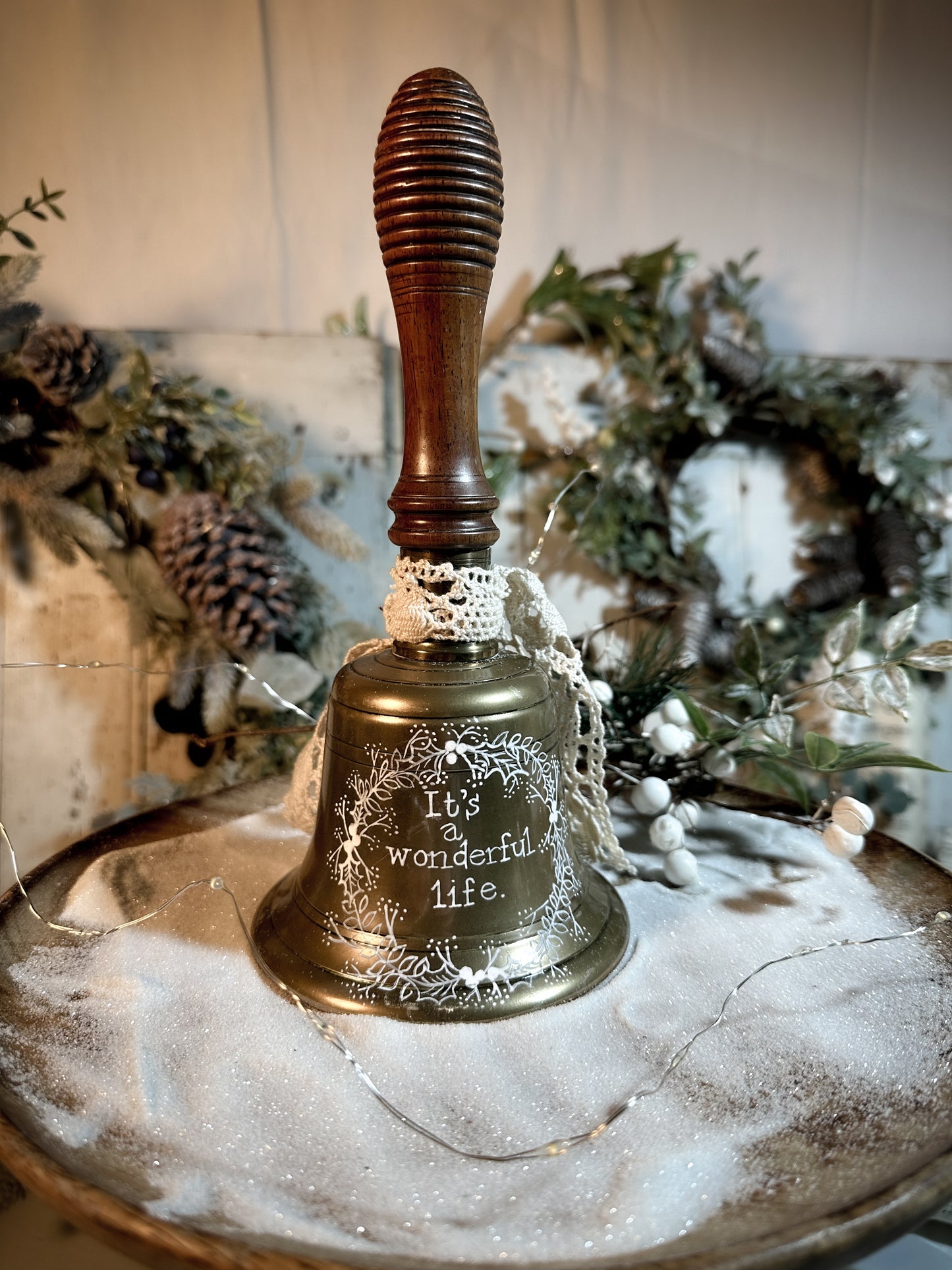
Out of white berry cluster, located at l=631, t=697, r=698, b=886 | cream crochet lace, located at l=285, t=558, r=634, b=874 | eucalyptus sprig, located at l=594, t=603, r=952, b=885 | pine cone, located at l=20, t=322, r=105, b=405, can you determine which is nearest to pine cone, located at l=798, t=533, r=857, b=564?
eucalyptus sprig, located at l=594, t=603, r=952, b=885

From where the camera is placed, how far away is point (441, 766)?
426 millimetres

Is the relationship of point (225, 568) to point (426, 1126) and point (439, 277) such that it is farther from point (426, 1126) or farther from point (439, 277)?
point (426, 1126)

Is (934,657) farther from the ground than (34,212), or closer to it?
closer to it

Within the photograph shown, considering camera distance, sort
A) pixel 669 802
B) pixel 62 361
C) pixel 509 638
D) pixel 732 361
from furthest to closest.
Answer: pixel 732 361 < pixel 62 361 < pixel 669 802 < pixel 509 638

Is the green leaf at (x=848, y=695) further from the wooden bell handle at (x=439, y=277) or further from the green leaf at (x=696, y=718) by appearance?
the wooden bell handle at (x=439, y=277)

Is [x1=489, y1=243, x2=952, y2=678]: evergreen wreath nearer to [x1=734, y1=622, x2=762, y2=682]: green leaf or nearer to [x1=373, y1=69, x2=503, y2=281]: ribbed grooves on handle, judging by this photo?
[x1=734, y1=622, x2=762, y2=682]: green leaf

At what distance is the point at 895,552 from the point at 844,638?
370 mm

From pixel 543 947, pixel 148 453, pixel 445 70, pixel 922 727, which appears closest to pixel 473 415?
pixel 445 70

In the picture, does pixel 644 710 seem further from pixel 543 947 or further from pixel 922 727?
pixel 922 727

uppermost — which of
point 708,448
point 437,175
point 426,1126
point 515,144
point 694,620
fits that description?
point 515,144

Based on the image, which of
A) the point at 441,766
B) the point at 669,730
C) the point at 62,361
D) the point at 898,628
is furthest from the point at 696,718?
the point at 62,361

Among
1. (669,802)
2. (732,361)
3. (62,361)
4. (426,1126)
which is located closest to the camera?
(426,1126)

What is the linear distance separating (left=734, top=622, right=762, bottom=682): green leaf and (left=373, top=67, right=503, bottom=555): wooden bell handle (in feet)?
0.84

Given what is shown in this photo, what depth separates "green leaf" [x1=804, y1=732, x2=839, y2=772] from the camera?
559 mm
